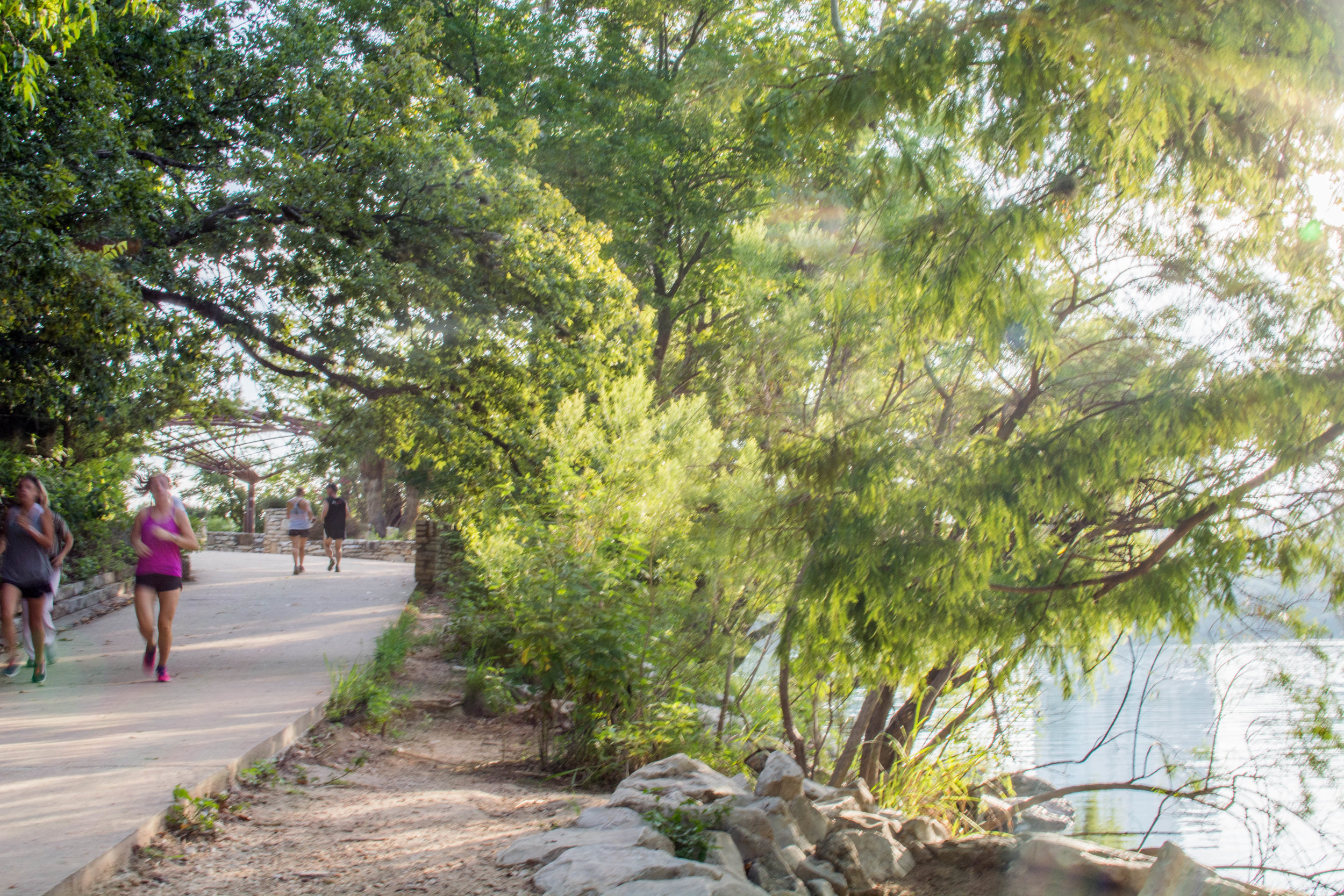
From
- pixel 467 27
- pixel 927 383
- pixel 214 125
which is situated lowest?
pixel 927 383

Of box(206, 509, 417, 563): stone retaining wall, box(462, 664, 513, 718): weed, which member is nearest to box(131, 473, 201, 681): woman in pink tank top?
box(462, 664, 513, 718): weed

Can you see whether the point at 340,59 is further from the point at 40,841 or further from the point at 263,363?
the point at 40,841

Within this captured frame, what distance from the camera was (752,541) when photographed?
18.1 feet

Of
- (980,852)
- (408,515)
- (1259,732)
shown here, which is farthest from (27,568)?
(408,515)

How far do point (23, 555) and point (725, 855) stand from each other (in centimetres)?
684

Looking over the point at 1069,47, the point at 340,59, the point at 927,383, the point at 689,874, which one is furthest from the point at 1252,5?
the point at 340,59

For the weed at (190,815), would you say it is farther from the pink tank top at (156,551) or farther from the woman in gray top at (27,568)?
the woman in gray top at (27,568)

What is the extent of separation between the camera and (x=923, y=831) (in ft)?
20.5

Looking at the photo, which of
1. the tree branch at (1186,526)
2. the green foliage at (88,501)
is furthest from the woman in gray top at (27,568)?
the tree branch at (1186,526)

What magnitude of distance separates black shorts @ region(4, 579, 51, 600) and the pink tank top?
92cm

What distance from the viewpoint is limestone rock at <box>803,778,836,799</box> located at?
6.74 meters

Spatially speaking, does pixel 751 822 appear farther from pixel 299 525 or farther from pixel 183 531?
pixel 299 525

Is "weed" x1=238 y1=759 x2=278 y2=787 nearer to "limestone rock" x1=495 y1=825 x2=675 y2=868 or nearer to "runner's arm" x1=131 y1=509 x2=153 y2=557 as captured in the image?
"limestone rock" x1=495 y1=825 x2=675 y2=868

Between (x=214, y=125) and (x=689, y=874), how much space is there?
1092cm
